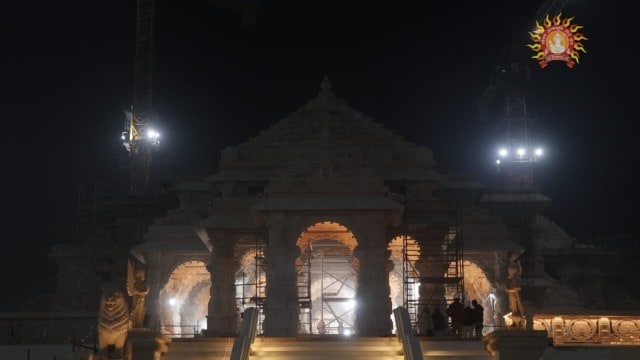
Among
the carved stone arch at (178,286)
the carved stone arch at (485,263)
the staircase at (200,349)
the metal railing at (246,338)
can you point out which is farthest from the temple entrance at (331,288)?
the staircase at (200,349)

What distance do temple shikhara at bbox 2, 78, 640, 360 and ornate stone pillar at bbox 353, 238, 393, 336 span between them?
46 mm

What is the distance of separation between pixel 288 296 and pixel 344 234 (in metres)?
5.96

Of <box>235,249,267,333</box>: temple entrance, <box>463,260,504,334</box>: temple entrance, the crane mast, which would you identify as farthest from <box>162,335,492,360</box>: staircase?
the crane mast

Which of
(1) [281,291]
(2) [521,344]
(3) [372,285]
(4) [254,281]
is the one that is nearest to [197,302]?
(4) [254,281]

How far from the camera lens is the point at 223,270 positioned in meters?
39.9

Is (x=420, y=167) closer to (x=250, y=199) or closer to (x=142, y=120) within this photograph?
(x=250, y=199)

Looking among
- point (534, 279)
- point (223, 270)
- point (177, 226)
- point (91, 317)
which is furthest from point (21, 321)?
point (534, 279)

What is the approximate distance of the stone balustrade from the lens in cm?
3672

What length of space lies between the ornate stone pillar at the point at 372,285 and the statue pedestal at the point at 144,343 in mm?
9071

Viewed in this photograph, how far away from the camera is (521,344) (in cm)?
2719

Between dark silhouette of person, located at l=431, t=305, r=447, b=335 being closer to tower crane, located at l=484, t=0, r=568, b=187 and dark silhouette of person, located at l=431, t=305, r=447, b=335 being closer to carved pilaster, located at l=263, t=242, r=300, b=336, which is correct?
carved pilaster, located at l=263, t=242, r=300, b=336

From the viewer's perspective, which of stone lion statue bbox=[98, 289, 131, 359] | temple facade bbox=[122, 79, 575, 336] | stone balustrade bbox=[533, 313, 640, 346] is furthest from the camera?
stone balustrade bbox=[533, 313, 640, 346]

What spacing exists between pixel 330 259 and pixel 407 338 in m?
23.3

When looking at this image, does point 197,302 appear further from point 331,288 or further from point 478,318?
point 478,318
